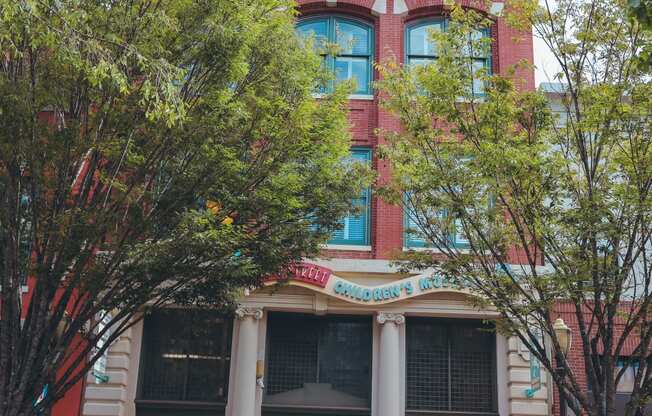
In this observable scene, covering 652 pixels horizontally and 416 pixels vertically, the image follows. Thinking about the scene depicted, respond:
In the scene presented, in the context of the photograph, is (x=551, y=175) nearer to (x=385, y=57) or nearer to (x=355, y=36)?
(x=385, y=57)

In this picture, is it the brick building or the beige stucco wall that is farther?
the brick building

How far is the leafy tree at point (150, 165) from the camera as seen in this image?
400 inches

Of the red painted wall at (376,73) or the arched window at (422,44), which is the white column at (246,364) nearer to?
the red painted wall at (376,73)

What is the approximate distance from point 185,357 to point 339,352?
11.8 feet

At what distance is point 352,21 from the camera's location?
1972cm

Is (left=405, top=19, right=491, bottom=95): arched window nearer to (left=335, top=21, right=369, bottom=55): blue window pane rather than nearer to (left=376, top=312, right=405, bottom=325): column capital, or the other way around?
(left=335, top=21, right=369, bottom=55): blue window pane

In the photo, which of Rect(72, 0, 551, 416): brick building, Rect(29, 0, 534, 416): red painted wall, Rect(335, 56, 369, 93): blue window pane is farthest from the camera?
Rect(335, 56, 369, 93): blue window pane

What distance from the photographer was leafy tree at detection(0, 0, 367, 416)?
400 inches

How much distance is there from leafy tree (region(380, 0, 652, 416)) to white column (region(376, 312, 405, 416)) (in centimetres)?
410

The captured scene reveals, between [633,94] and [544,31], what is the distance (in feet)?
6.30

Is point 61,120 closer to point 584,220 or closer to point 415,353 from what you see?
point 584,220

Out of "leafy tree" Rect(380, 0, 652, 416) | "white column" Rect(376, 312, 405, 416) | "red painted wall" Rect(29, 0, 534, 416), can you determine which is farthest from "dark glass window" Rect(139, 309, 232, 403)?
"leafy tree" Rect(380, 0, 652, 416)

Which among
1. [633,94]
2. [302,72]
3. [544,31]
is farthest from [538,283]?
[302,72]

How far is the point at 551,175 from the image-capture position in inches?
447
